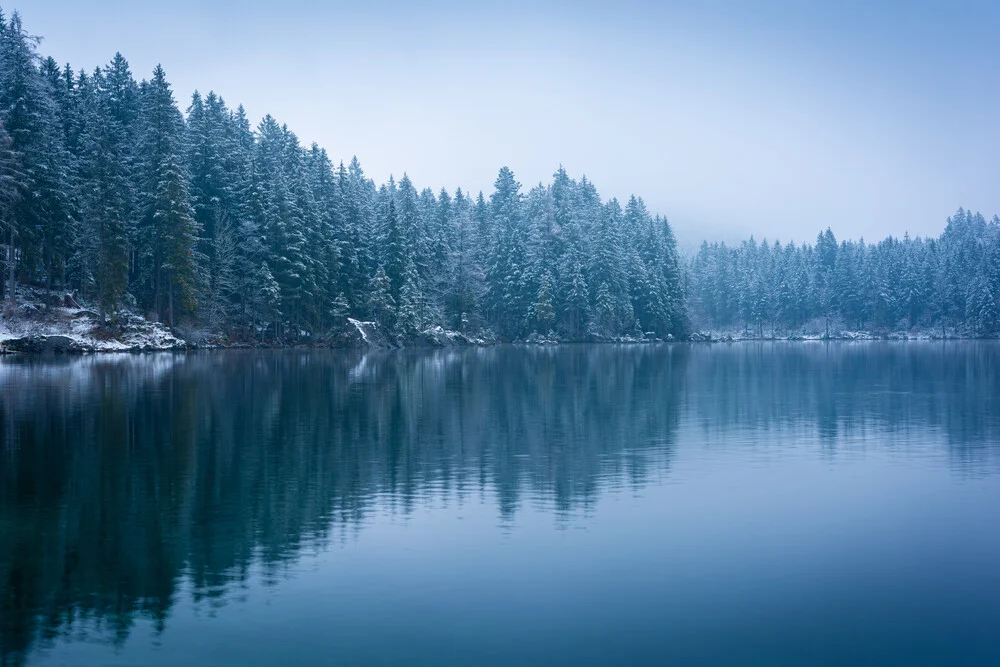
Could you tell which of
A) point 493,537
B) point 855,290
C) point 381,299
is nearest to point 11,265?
point 381,299

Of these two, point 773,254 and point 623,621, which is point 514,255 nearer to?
point 773,254

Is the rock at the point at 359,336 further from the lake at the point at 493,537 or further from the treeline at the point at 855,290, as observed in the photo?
the treeline at the point at 855,290

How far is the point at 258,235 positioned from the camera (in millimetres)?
91500

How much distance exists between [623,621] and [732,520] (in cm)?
618

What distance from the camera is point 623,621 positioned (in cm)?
1127

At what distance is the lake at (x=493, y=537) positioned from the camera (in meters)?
10.7

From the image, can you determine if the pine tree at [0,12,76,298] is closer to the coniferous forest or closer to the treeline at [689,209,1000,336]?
the coniferous forest

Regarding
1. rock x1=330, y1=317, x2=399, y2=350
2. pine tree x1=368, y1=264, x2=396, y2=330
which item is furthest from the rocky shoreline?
pine tree x1=368, y1=264, x2=396, y2=330

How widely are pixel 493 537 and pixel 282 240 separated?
80.7m

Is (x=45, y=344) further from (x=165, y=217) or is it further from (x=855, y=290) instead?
(x=855, y=290)

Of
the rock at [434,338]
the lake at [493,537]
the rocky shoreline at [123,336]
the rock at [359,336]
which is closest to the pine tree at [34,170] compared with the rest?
the rocky shoreline at [123,336]

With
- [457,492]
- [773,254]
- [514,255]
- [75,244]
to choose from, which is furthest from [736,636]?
[773,254]

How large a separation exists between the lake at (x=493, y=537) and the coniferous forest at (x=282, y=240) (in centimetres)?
4553

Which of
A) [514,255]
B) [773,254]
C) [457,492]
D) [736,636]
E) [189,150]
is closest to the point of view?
[736,636]
